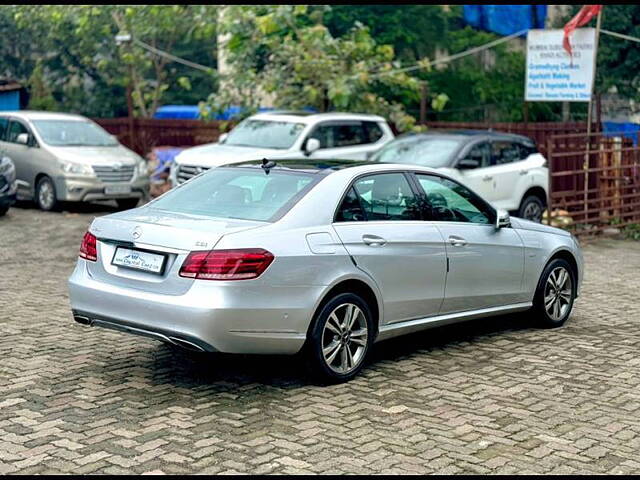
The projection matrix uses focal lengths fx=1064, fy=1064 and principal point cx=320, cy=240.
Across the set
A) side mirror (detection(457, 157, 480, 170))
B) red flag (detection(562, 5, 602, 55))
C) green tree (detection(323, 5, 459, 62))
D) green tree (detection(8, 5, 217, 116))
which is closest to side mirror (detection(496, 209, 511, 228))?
side mirror (detection(457, 157, 480, 170))

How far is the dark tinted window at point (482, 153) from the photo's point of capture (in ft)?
50.9

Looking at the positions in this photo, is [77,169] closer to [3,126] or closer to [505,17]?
[3,126]

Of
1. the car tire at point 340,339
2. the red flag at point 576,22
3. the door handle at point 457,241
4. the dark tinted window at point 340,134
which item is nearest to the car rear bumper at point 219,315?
the car tire at point 340,339

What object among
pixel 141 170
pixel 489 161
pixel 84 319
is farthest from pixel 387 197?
pixel 141 170

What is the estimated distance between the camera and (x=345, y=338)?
712 cm

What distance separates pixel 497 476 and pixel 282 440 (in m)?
1.23

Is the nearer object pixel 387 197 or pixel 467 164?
pixel 387 197

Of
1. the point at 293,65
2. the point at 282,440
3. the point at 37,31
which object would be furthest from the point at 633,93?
the point at 282,440

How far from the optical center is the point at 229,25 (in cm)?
2069

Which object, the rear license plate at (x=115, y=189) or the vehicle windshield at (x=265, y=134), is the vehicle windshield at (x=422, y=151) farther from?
the rear license plate at (x=115, y=189)

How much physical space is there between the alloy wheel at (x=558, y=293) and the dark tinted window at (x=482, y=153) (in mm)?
6335

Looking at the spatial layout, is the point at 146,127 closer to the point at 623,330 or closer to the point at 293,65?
the point at 293,65

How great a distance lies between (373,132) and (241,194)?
1078 cm

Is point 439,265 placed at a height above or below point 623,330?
above
